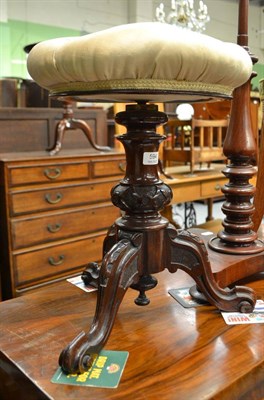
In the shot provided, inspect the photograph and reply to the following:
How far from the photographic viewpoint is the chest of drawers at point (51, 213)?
6.06ft

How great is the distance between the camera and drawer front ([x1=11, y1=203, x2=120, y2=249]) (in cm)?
188

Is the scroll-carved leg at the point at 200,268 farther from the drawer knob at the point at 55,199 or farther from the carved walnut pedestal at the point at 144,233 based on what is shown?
the drawer knob at the point at 55,199

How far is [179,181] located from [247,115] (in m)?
1.47

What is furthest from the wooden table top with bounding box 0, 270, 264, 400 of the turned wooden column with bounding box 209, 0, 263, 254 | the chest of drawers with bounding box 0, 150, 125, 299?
the chest of drawers with bounding box 0, 150, 125, 299

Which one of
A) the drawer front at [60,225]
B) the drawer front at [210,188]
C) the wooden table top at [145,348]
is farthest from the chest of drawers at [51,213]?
the wooden table top at [145,348]

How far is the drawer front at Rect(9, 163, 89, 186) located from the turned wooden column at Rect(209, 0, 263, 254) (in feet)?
3.50

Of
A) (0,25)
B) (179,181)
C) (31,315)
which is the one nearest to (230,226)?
(31,315)

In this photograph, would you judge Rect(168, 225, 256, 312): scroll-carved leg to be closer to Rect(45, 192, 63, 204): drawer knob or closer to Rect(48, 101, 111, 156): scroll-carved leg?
Rect(45, 192, 63, 204): drawer knob

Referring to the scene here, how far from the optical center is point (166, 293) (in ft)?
3.18

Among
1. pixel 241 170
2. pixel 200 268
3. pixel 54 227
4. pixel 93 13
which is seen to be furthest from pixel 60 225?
pixel 93 13

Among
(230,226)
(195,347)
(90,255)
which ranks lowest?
(90,255)

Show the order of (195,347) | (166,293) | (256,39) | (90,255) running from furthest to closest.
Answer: (256,39)
(90,255)
(166,293)
(195,347)

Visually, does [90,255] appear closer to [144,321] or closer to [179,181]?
[179,181]

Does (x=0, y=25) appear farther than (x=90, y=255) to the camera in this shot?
Yes
